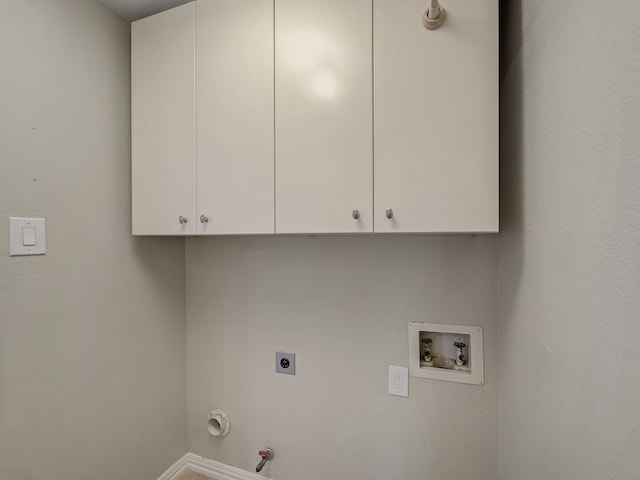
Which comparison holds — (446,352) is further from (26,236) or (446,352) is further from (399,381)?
(26,236)

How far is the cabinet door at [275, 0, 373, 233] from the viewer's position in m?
0.86

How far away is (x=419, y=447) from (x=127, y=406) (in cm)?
120

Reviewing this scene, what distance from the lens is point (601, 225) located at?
0.46m

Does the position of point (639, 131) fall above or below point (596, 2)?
below

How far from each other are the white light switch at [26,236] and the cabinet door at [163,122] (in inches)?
11.1

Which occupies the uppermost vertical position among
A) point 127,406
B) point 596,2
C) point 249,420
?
point 596,2

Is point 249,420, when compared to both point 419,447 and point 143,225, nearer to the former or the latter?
point 419,447

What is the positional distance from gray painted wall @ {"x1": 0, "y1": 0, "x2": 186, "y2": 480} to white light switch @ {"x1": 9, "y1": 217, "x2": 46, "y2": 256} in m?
0.02

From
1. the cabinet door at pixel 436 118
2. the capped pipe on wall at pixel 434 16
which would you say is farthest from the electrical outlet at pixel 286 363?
the capped pipe on wall at pixel 434 16

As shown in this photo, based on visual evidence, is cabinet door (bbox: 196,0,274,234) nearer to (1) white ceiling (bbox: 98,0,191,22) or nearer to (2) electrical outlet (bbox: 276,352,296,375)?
(1) white ceiling (bbox: 98,0,191,22)

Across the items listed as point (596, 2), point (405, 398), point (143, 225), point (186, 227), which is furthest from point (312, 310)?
point (596, 2)

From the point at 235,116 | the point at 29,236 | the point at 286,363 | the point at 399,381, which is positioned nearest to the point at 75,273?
the point at 29,236

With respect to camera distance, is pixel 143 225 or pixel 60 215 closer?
pixel 60 215

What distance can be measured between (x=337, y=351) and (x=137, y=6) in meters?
1.62
